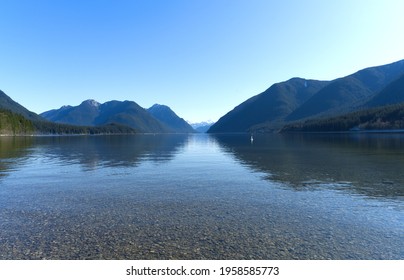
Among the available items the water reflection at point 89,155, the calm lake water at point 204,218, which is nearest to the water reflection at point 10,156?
the water reflection at point 89,155

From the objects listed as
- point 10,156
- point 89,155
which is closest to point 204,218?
point 89,155

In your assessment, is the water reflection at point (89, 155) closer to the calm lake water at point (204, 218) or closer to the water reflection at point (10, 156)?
the water reflection at point (10, 156)

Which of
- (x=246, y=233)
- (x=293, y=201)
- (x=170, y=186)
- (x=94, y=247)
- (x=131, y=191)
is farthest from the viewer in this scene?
(x=170, y=186)

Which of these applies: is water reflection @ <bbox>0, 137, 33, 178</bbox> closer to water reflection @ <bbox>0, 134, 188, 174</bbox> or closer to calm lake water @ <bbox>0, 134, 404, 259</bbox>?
water reflection @ <bbox>0, 134, 188, 174</bbox>

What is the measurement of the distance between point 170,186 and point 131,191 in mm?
4364

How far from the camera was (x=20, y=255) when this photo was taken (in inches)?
546

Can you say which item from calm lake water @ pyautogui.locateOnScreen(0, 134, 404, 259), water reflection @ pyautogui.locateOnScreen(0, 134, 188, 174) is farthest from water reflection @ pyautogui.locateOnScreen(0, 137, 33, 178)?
calm lake water @ pyautogui.locateOnScreen(0, 134, 404, 259)

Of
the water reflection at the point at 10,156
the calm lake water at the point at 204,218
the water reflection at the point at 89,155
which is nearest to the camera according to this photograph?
the calm lake water at the point at 204,218

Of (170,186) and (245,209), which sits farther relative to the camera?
(170,186)

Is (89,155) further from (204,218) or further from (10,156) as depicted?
(204,218)

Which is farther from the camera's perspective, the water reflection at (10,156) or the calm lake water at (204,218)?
the water reflection at (10,156)

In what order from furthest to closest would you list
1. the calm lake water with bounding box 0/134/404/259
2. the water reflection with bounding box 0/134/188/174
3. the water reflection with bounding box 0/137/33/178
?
the water reflection with bounding box 0/134/188/174, the water reflection with bounding box 0/137/33/178, the calm lake water with bounding box 0/134/404/259
